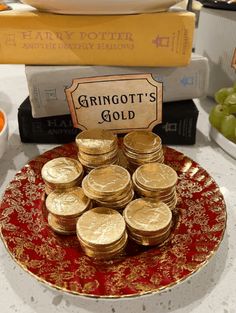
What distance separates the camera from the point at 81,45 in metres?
0.58

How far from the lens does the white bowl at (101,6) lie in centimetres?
51

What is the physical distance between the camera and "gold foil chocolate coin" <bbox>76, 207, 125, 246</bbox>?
0.43 meters

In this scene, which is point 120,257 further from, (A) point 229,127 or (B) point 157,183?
(A) point 229,127

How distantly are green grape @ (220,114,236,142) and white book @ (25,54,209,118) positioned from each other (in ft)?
0.22

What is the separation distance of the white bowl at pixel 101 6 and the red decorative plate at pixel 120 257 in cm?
27

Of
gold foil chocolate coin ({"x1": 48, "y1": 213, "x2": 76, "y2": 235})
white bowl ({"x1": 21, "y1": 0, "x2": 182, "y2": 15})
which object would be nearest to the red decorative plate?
gold foil chocolate coin ({"x1": 48, "y1": 213, "x2": 76, "y2": 235})

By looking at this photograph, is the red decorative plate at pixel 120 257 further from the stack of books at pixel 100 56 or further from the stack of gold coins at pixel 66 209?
the stack of books at pixel 100 56

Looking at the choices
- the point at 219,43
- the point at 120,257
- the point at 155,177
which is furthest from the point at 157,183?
the point at 219,43

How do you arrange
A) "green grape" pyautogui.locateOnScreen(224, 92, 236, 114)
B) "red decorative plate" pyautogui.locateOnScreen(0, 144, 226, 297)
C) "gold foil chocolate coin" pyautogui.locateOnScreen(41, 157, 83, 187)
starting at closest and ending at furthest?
"red decorative plate" pyautogui.locateOnScreen(0, 144, 226, 297) → "gold foil chocolate coin" pyautogui.locateOnScreen(41, 157, 83, 187) → "green grape" pyautogui.locateOnScreen(224, 92, 236, 114)

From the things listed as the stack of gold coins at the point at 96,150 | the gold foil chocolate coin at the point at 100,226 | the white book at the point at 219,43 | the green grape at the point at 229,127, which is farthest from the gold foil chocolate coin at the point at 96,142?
the white book at the point at 219,43

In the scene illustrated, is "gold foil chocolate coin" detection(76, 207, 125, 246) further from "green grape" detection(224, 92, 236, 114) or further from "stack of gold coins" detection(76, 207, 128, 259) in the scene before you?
"green grape" detection(224, 92, 236, 114)

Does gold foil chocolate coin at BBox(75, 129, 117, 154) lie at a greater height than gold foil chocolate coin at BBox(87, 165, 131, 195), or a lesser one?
greater

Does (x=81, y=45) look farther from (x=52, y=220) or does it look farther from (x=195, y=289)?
(x=195, y=289)

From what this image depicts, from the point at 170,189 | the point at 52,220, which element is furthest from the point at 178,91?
the point at 52,220
